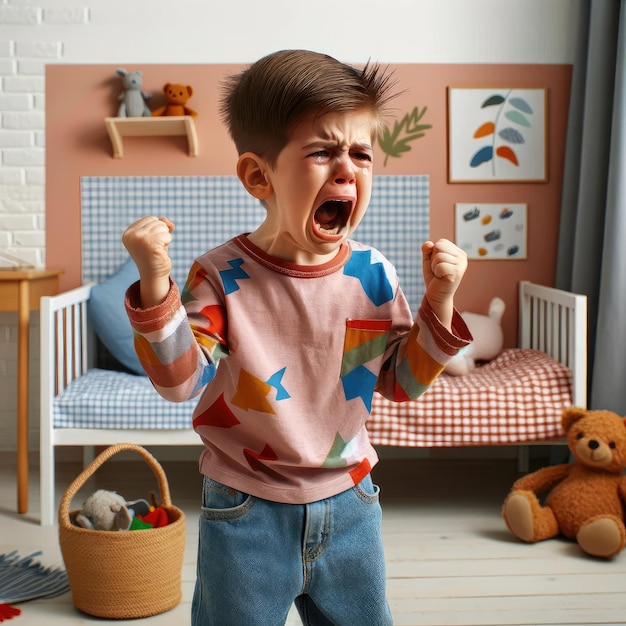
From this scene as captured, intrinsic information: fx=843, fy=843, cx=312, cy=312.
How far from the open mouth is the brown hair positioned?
7cm

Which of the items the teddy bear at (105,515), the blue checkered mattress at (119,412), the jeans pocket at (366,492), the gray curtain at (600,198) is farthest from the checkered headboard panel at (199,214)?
the jeans pocket at (366,492)

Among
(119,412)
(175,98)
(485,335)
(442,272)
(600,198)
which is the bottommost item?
(119,412)

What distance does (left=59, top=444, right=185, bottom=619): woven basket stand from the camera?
1822mm

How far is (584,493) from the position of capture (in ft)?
7.48

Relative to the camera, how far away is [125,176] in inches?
126

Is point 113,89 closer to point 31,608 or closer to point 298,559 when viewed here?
point 31,608

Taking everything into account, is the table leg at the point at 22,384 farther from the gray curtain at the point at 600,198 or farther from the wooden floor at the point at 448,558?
the gray curtain at the point at 600,198

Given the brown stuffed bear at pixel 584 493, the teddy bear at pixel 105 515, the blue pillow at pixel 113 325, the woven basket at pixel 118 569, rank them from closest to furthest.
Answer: the woven basket at pixel 118 569 → the teddy bear at pixel 105 515 → the brown stuffed bear at pixel 584 493 → the blue pillow at pixel 113 325

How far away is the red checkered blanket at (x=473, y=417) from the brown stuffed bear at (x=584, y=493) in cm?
12

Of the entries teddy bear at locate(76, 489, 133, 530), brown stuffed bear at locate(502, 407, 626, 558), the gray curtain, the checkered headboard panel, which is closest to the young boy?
teddy bear at locate(76, 489, 133, 530)

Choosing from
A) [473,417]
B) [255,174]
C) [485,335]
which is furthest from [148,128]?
[255,174]

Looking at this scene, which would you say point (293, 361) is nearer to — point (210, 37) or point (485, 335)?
point (485, 335)

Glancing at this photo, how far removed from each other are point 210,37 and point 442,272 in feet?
8.46

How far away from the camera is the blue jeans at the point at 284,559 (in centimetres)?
86
